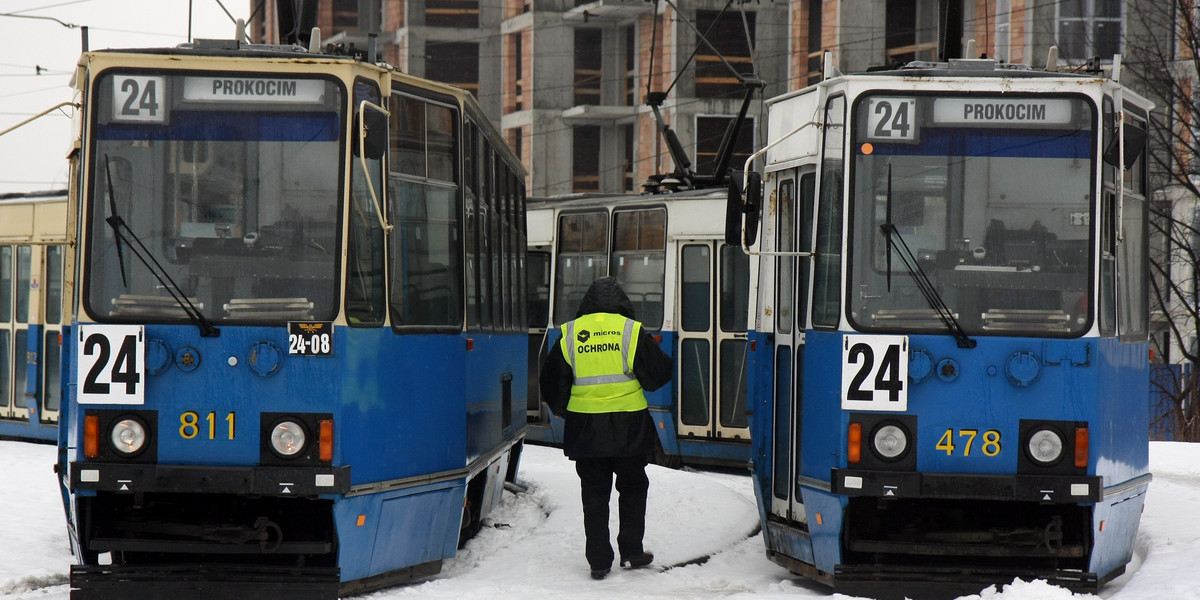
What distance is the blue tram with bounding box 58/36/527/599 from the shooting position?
735 cm

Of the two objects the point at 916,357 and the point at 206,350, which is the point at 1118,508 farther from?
the point at 206,350

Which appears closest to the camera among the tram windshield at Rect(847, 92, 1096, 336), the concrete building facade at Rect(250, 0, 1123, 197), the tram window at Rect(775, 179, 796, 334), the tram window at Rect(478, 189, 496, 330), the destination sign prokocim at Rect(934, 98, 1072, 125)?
the tram windshield at Rect(847, 92, 1096, 336)

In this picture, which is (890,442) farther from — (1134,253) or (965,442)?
(1134,253)

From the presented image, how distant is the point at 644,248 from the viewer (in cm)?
1667

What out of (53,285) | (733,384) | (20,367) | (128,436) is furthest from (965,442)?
(20,367)

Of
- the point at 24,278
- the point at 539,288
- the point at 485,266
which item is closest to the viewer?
the point at 485,266

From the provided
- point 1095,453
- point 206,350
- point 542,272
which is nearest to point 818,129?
point 1095,453

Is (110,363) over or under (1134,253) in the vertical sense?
under

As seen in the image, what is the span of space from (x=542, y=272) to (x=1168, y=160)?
525 inches

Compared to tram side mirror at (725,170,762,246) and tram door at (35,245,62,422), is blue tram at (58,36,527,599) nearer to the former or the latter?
tram side mirror at (725,170,762,246)

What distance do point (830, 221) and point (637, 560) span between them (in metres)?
2.56

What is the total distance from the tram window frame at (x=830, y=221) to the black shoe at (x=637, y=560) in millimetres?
2075

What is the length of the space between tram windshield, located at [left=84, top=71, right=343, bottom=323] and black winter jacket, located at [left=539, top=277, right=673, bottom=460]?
2105mm

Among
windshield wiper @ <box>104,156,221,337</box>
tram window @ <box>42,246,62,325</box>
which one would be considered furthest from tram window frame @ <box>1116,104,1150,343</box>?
tram window @ <box>42,246,62,325</box>
